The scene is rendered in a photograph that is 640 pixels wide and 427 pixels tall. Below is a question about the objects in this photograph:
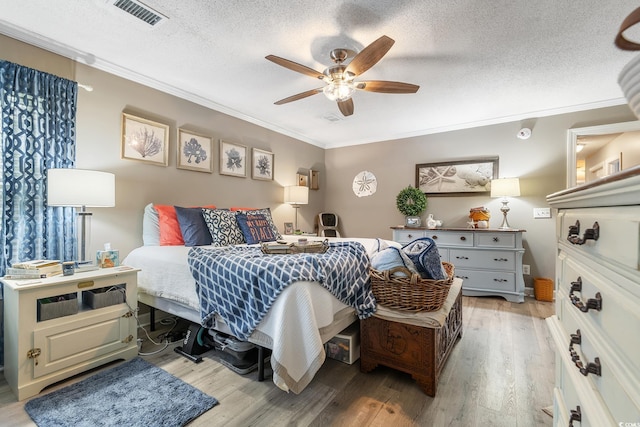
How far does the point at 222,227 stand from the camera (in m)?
2.77

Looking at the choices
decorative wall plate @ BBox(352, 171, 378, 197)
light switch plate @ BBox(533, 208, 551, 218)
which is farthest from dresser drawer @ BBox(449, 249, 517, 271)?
decorative wall plate @ BBox(352, 171, 378, 197)

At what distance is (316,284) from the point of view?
1553 mm

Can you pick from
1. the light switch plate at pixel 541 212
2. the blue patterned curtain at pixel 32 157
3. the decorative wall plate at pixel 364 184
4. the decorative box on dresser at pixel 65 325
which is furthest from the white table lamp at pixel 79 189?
the light switch plate at pixel 541 212

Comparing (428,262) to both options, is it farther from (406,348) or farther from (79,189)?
(79,189)

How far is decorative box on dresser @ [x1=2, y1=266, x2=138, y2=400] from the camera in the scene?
1.62 metres

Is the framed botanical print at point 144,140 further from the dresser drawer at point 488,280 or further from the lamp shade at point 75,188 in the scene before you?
the dresser drawer at point 488,280

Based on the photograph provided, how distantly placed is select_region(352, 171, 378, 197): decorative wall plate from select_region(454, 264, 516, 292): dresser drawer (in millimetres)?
1984

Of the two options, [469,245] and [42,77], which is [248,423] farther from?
[469,245]

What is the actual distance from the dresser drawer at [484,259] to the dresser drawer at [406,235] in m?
0.48

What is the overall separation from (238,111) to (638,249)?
392 cm

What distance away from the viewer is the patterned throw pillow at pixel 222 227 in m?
2.71

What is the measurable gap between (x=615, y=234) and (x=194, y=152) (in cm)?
348

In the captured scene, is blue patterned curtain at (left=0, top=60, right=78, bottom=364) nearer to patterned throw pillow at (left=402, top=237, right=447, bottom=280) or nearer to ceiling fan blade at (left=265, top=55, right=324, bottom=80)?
ceiling fan blade at (left=265, top=55, right=324, bottom=80)

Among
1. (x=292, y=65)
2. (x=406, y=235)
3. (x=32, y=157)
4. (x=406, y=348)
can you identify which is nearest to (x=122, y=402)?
(x=406, y=348)
